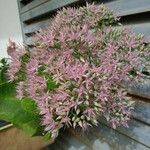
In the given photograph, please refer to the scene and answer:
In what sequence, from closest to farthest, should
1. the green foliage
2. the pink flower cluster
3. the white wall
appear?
the pink flower cluster < the green foliage < the white wall

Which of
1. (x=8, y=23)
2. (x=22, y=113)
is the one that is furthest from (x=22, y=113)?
(x=8, y=23)

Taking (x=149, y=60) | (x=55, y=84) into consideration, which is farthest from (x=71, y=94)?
(x=149, y=60)

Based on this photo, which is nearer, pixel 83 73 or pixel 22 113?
pixel 83 73

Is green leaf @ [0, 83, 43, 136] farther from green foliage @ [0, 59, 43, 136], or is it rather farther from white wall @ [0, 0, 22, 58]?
white wall @ [0, 0, 22, 58]

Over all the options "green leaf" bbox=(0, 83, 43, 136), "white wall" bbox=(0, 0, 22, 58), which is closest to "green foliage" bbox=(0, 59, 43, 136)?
"green leaf" bbox=(0, 83, 43, 136)

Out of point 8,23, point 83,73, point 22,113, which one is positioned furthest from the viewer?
point 8,23

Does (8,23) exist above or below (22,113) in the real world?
above

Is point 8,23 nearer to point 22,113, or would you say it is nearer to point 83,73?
point 22,113
